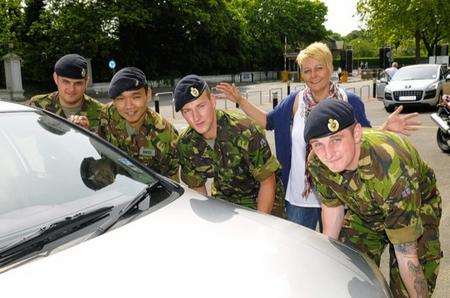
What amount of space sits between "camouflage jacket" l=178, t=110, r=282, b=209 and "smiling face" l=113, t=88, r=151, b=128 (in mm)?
339

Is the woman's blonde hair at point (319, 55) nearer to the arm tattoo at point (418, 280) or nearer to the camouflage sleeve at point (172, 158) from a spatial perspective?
the camouflage sleeve at point (172, 158)

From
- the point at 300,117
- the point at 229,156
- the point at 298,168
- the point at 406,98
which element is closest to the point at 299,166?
the point at 298,168

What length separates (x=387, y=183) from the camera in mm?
2209

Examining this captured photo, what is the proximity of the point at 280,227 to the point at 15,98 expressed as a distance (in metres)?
25.2

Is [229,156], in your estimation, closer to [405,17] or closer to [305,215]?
[305,215]

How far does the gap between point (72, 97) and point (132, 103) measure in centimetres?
70

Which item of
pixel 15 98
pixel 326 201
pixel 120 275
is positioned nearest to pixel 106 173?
pixel 120 275

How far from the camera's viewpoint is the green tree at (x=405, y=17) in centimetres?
3425

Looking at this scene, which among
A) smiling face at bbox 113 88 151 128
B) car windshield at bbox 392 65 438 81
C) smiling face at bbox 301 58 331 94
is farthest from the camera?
car windshield at bbox 392 65 438 81

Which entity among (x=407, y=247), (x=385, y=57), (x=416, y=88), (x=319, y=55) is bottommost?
(x=407, y=247)

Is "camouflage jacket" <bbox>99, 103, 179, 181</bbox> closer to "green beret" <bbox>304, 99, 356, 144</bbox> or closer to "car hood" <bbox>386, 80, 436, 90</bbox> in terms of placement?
"green beret" <bbox>304, 99, 356, 144</bbox>

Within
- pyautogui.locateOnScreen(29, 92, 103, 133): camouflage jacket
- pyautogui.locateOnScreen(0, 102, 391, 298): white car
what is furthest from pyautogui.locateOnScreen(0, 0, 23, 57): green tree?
pyautogui.locateOnScreen(0, 102, 391, 298): white car

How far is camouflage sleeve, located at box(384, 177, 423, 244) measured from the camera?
2207 mm

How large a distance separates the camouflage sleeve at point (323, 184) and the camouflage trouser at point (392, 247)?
0.23 metres
